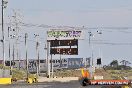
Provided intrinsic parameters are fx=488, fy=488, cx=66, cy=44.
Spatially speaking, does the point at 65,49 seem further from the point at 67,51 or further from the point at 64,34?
the point at 64,34

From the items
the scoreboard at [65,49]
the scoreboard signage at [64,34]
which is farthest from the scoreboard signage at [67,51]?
the scoreboard signage at [64,34]

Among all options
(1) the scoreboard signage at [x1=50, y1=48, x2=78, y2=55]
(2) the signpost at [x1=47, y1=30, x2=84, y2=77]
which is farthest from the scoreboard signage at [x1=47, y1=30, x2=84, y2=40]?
(1) the scoreboard signage at [x1=50, y1=48, x2=78, y2=55]

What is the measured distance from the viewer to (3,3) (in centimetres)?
9238

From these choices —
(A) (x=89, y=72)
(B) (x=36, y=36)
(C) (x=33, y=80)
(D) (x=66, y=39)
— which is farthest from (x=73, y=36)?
(A) (x=89, y=72)

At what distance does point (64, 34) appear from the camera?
98.2m

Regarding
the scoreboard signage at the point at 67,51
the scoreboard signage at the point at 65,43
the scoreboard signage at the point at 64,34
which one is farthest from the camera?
the scoreboard signage at the point at 64,34

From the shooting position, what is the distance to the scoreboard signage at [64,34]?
3866 inches

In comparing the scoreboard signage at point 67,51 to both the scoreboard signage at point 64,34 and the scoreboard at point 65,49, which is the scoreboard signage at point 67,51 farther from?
the scoreboard signage at point 64,34

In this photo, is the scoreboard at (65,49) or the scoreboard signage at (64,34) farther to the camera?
the scoreboard signage at (64,34)

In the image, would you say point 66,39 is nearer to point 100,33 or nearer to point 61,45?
point 61,45

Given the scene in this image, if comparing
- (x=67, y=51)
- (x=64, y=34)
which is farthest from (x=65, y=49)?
(x=64, y=34)

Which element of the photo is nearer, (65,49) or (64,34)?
(65,49)

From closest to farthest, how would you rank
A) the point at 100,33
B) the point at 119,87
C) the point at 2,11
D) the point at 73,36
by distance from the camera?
the point at 119,87
the point at 2,11
the point at 73,36
the point at 100,33

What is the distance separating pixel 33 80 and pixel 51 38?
12518 mm
